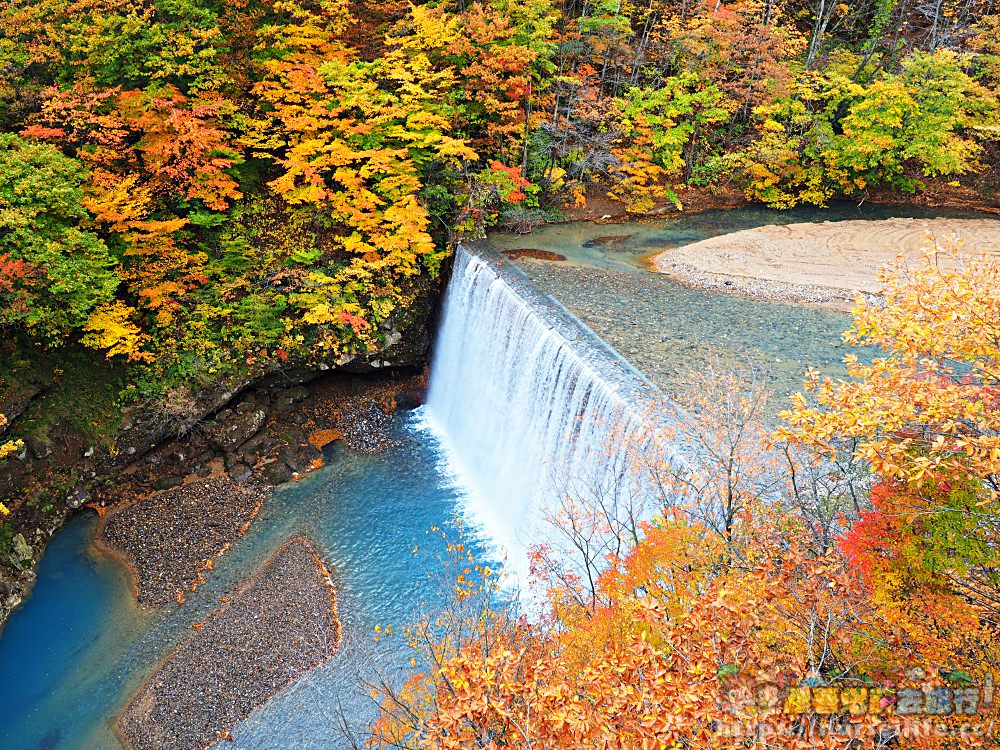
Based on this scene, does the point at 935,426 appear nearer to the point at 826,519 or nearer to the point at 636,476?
the point at 826,519

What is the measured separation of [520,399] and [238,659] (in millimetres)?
8361

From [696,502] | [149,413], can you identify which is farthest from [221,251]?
[696,502]

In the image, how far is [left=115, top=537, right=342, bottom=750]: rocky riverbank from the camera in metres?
11.3

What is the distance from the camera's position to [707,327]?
16.1 m

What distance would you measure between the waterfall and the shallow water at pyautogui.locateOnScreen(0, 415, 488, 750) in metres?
1.41

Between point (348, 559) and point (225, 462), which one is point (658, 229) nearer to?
point (348, 559)

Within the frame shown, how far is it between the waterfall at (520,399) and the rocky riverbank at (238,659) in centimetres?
445

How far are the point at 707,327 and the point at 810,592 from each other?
10277 millimetres

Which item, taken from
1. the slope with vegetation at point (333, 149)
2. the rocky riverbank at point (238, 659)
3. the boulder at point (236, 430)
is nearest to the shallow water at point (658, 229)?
the slope with vegetation at point (333, 149)

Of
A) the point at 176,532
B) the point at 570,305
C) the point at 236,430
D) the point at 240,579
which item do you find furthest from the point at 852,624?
the point at 236,430

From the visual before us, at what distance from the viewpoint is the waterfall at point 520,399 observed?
41.7 feet

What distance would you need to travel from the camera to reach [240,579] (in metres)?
14.2

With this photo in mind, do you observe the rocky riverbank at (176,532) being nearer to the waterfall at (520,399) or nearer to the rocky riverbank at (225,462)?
the rocky riverbank at (225,462)

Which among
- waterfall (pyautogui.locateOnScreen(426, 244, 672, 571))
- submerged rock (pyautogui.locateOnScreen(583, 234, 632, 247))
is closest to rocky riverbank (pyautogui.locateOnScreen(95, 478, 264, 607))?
waterfall (pyautogui.locateOnScreen(426, 244, 672, 571))
